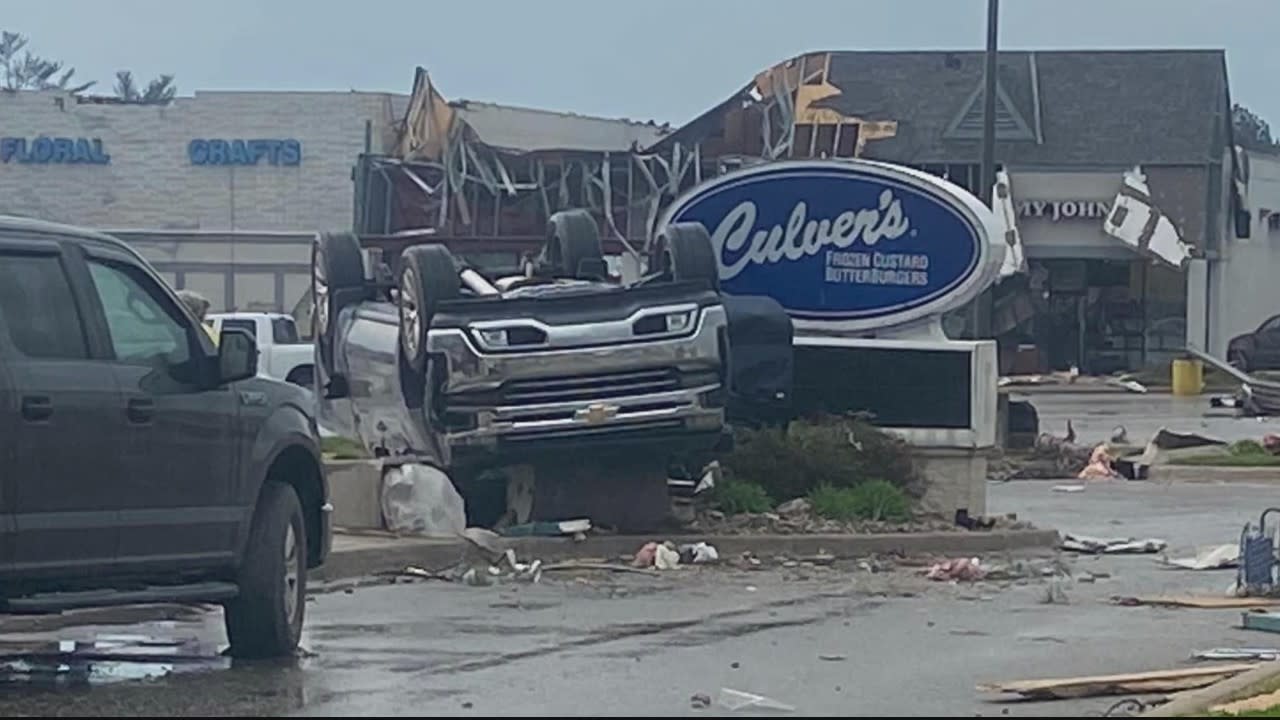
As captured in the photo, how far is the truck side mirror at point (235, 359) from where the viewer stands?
11.4m

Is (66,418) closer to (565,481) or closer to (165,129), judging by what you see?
(565,481)

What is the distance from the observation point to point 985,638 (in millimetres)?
13461

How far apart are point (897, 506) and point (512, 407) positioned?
11.5 feet

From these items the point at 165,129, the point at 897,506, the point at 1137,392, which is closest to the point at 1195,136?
the point at 1137,392

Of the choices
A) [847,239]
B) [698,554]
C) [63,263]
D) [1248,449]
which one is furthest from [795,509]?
[1248,449]

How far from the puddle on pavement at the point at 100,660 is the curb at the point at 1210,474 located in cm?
1706

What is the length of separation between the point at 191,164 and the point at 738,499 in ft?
121

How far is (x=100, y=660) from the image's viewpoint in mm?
11906

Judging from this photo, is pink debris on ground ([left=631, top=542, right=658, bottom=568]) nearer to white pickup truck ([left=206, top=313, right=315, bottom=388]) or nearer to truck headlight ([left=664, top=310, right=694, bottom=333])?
truck headlight ([left=664, top=310, right=694, bottom=333])

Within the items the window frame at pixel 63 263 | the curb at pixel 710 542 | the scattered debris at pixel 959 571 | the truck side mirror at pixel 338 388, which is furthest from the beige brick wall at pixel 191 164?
the window frame at pixel 63 263

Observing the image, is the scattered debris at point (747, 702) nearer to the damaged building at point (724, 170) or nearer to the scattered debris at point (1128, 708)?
the scattered debris at point (1128, 708)

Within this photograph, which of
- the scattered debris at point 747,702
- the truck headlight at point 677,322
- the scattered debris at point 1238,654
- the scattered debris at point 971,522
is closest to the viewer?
the scattered debris at point 747,702

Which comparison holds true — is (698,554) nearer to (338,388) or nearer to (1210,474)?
(338,388)

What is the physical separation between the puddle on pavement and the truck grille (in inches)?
200
